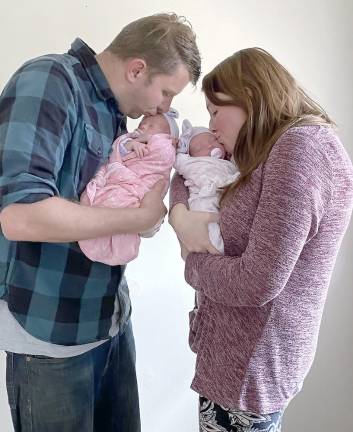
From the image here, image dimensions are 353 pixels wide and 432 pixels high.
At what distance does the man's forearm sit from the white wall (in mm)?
717

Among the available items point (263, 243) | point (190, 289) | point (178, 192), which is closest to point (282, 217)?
point (263, 243)

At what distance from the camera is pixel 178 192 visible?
126 centimetres

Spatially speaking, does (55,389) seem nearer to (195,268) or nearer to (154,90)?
(195,268)

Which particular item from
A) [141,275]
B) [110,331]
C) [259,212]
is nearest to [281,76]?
[259,212]

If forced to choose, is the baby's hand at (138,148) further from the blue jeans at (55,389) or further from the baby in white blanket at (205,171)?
the blue jeans at (55,389)

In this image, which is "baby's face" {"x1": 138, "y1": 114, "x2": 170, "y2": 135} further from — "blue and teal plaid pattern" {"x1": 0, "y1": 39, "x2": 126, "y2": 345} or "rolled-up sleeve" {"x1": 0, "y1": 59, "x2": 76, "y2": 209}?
"rolled-up sleeve" {"x1": 0, "y1": 59, "x2": 76, "y2": 209}

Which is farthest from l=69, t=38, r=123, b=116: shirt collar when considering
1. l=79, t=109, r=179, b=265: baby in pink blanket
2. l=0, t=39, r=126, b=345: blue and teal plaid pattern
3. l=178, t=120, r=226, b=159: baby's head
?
l=178, t=120, r=226, b=159: baby's head

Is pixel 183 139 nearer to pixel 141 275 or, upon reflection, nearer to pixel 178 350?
pixel 141 275

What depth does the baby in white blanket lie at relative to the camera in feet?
3.88

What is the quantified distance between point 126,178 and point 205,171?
187 millimetres

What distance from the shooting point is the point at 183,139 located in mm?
1312

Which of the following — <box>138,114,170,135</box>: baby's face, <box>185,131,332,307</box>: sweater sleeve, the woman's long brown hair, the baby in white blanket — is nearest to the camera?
<box>185,131,332,307</box>: sweater sleeve

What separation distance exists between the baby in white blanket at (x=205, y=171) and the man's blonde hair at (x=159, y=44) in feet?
0.60

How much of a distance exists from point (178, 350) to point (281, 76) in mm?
1284
